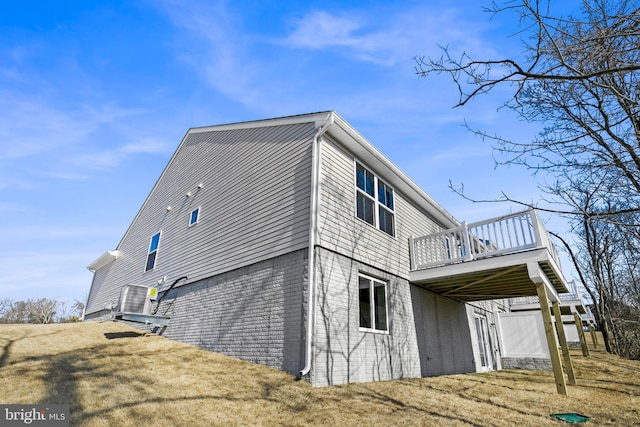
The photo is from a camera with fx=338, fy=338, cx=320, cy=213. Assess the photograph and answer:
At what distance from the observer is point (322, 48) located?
577 centimetres

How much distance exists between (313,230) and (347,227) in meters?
1.25

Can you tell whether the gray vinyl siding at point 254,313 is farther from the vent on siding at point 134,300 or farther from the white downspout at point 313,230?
the vent on siding at point 134,300

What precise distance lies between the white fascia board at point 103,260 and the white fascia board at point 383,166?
538 inches

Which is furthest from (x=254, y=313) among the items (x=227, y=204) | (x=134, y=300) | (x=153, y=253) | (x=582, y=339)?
(x=582, y=339)

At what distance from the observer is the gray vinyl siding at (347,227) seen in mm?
7527

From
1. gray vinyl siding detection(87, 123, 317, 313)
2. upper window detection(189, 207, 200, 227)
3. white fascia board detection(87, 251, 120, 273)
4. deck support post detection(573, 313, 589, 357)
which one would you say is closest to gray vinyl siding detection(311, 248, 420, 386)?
gray vinyl siding detection(87, 123, 317, 313)

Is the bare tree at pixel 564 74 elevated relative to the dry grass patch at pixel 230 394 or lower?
elevated

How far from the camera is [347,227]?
800 centimetres

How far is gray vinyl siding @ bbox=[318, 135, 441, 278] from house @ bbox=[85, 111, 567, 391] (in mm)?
40

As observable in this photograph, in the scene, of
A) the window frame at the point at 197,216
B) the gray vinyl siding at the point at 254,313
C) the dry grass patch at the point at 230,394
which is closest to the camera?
the dry grass patch at the point at 230,394

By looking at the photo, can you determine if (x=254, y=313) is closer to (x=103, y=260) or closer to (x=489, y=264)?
(x=489, y=264)

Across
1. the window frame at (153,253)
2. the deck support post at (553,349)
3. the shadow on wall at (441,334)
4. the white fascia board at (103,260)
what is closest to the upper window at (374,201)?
the shadow on wall at (441,334)

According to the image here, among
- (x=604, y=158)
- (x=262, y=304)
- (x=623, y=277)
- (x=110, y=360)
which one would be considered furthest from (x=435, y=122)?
(x=623, y=277)

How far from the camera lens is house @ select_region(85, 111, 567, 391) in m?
7.01
